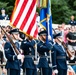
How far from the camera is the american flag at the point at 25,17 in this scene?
13995mm

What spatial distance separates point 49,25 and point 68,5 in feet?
78.9

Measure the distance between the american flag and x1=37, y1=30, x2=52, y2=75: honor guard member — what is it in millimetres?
1004

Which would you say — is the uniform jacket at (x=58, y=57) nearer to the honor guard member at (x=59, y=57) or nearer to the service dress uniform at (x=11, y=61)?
the honor guard member at (x=59, y=57)

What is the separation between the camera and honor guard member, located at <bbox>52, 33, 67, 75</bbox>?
16.3 metres

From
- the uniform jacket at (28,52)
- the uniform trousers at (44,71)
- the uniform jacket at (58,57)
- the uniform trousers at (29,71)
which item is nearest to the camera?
the uniform jacket at (28,52)

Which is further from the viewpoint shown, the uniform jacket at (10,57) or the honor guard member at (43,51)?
the honor guard member at (43,51)

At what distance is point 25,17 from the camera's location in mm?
14344

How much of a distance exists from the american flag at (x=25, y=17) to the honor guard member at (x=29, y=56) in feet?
1.40

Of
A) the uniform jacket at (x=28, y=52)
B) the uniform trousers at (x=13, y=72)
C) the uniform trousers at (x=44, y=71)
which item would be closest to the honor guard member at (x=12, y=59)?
the uniform trousers at (x=13, y=72)

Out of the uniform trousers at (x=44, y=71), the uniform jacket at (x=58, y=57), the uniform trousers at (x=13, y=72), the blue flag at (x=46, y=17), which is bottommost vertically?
the uniform trousers at (x=44, y=71)

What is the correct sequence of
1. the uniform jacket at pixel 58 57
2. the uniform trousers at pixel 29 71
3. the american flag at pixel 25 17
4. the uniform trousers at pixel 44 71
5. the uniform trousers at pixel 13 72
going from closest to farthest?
the american flag at pixel 25 17 → the uniform trousers at pixel 13 72 → the uniform trousers at pixel 29 71 → the uniform trousers at pixel 44 71 → the uniform jacket at pixel 58 57

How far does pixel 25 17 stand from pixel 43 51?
1.58 m

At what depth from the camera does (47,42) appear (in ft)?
51.2

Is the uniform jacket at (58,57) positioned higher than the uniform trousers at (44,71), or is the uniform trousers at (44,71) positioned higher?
the uniform jacket at (58,57)
